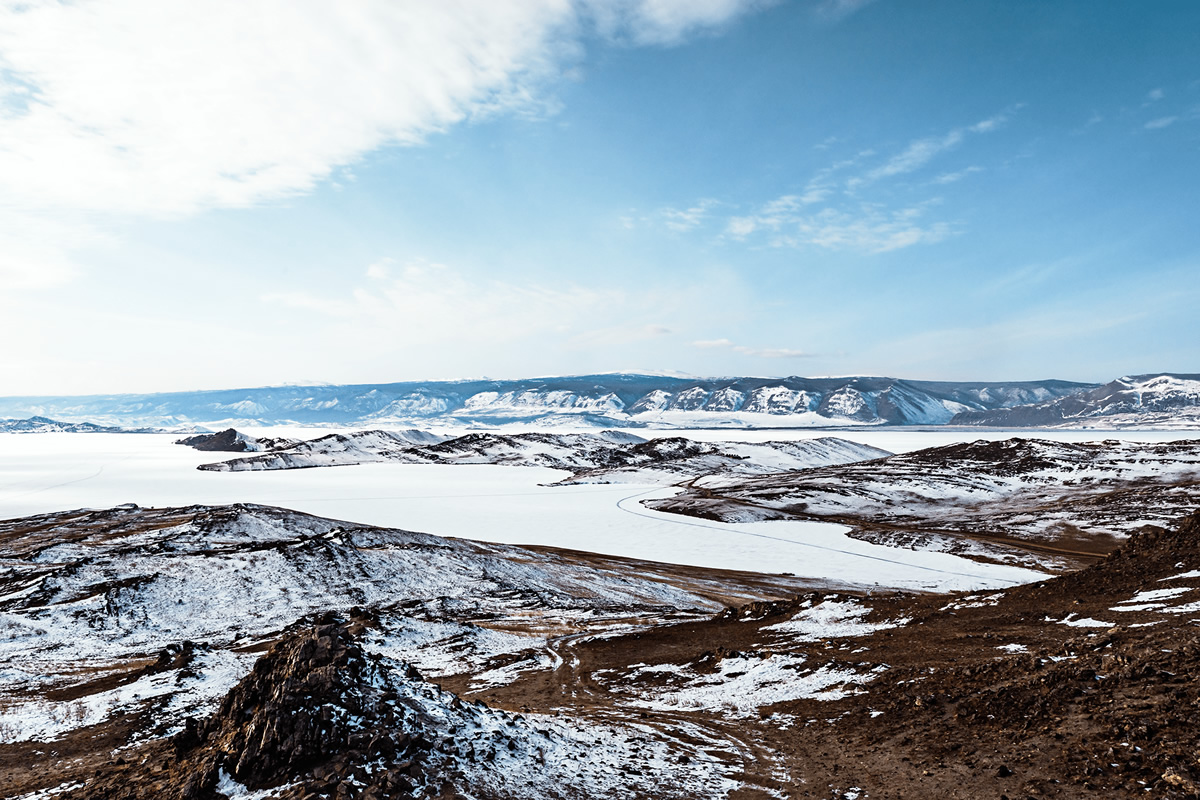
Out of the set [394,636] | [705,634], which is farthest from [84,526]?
[705,634]

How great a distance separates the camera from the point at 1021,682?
11.1 metres

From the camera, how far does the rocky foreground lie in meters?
8.74

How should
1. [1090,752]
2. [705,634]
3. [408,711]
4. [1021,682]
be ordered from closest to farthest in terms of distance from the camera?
1. [1090,752]
2. [408,711]
3. [1021,682]
4. [705,634]

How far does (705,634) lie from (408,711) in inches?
525

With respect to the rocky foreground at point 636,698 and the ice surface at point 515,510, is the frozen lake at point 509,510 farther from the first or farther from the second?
the rocky foreground at point 636,698

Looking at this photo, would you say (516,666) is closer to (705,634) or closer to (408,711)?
(705,634)

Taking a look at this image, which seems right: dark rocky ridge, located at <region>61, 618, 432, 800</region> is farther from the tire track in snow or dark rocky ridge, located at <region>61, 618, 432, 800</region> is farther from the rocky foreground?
the tire track in snow

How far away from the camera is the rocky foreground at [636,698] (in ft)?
28.7

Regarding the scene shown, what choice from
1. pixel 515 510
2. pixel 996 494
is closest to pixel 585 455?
pixel 515 510

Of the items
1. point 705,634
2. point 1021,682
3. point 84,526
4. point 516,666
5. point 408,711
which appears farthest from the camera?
point 84,526

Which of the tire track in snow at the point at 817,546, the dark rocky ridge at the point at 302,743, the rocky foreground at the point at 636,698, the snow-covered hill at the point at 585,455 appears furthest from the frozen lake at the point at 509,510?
the dark rocky ridge at the point at 302,743

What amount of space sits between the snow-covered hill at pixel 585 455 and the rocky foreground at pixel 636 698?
83.5m

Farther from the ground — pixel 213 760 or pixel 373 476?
pixel 213 760

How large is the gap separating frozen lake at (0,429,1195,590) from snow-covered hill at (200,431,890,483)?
1057cm
